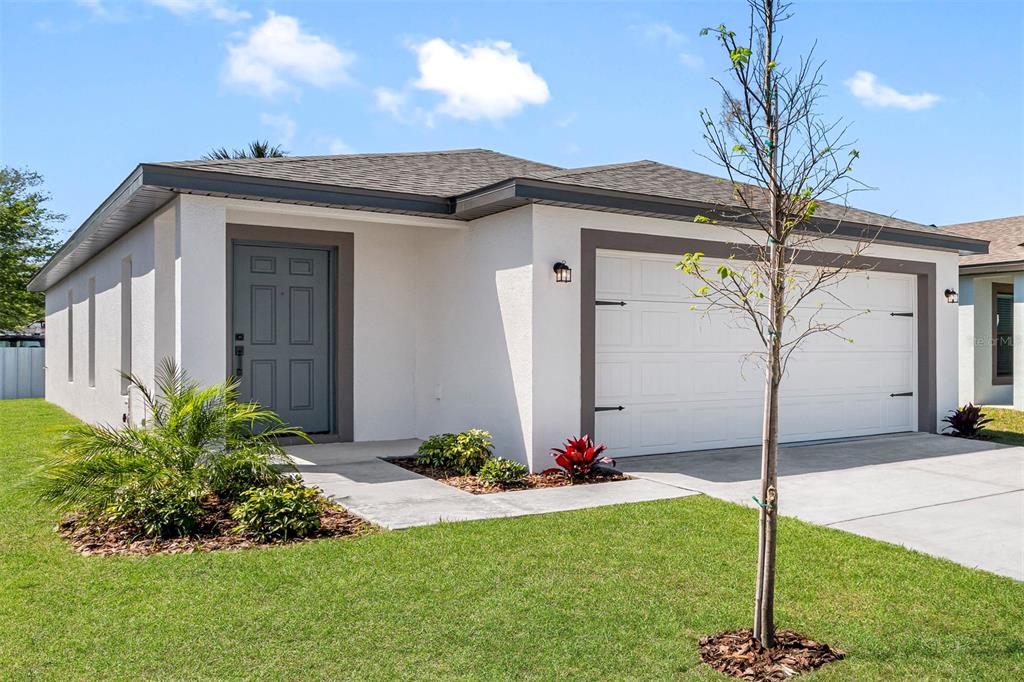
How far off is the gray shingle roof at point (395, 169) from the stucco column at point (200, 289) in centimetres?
45

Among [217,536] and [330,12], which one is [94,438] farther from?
[330,12]

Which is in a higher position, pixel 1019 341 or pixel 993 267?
pixel 993 267

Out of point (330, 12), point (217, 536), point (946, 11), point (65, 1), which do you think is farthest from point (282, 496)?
point (946, 11)

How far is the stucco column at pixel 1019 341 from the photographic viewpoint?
14.3 m

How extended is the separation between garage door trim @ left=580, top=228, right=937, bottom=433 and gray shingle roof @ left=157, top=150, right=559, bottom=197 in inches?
66.7

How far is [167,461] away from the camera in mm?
5793

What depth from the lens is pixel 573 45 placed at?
877 centimetres

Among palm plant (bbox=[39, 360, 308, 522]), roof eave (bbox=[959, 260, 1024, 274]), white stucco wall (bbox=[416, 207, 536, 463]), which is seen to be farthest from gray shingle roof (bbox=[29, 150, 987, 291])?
roof eave (bbox=[959, 260, 1024, 274])

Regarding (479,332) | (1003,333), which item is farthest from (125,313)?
(1003,333)

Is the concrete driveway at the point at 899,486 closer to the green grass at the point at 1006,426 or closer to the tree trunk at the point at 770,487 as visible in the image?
the green grass at the point at 1006,426

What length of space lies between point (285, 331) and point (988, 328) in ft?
44.8

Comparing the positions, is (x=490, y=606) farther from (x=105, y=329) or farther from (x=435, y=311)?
(x=105, y=329)

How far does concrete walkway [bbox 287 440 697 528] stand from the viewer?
238 inches

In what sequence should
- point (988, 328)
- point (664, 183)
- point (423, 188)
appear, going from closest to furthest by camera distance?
point (423, 188) → point (664, 183) → point (988, 328)
